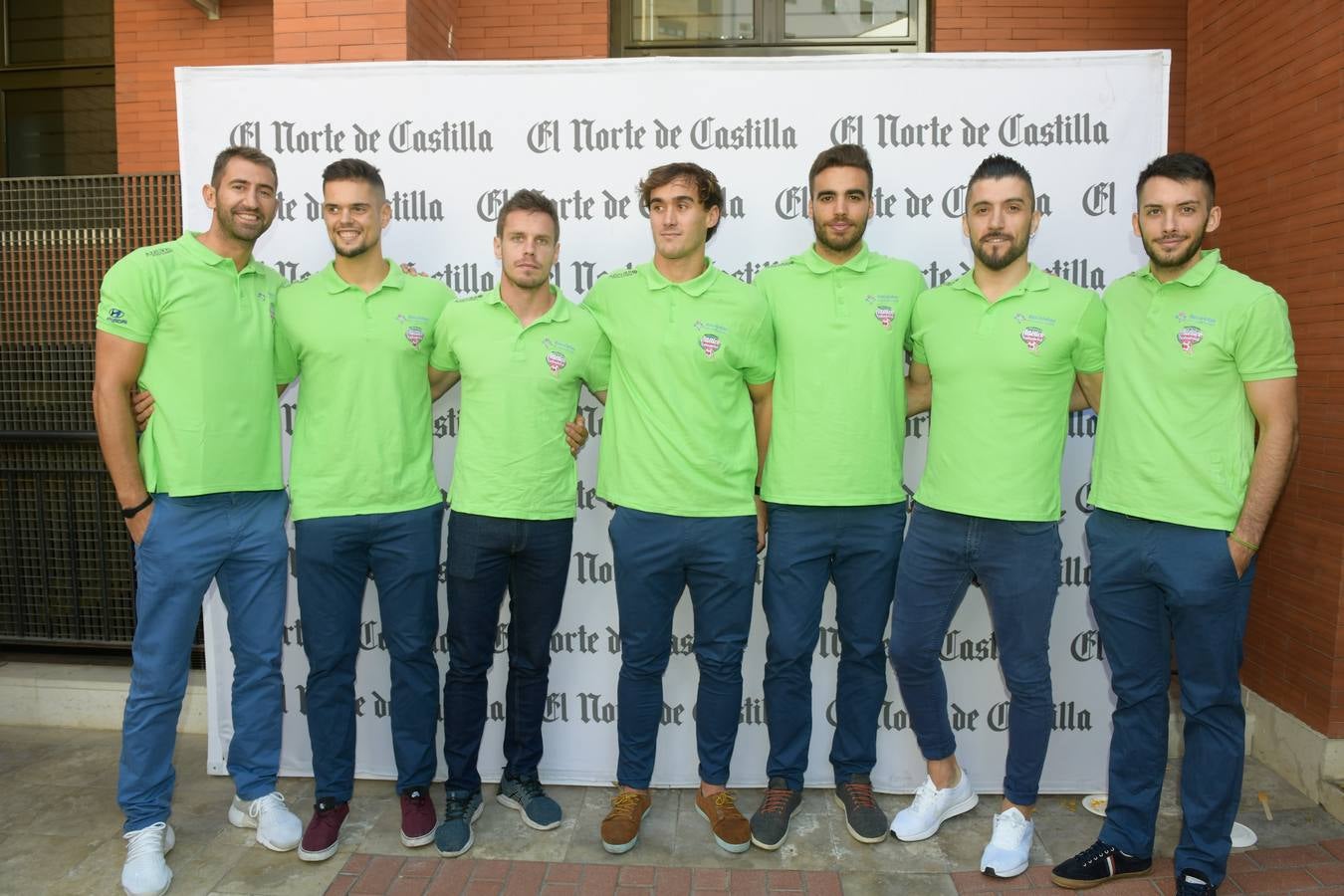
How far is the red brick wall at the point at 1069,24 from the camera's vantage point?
5477mm

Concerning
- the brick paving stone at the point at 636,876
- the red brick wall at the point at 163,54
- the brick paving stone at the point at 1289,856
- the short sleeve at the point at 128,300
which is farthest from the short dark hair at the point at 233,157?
the brick paving stone at the point at 1289,856

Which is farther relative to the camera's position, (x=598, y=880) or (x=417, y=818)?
(x=417, y=818)

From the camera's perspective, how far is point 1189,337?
280 cm

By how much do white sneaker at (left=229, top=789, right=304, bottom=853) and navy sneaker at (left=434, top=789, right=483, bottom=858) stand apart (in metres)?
0.51

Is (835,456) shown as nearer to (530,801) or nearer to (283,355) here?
(530,801)

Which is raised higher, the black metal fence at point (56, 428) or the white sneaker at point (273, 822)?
the black metal fence at point (56, 428)

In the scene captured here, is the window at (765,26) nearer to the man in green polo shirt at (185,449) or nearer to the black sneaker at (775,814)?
the man in green polo shirt at (185,449)

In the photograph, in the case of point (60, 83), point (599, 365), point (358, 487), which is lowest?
point (358, 487)

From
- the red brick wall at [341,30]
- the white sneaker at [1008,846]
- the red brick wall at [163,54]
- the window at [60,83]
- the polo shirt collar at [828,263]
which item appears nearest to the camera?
the white sneaker at [1008,846]

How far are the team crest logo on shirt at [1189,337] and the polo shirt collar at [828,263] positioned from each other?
3.32 ft

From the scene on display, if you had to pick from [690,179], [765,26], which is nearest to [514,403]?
[690,179]

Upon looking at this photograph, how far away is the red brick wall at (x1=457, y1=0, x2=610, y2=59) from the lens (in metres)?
5.77

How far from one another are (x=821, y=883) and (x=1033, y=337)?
1.95m

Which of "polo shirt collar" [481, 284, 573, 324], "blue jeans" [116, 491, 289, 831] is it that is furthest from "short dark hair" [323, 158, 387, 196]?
"blue jeans" [116, 491, 289, 831]
